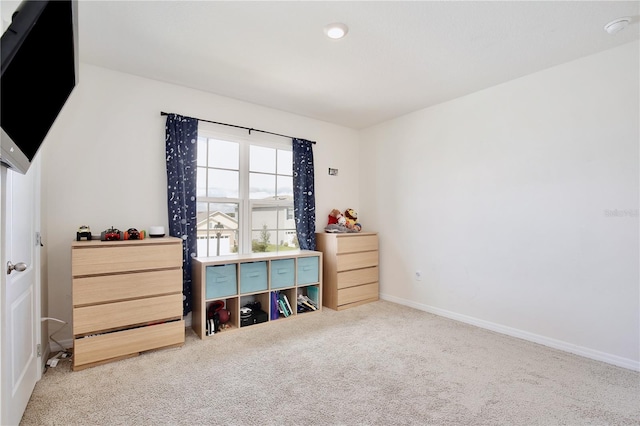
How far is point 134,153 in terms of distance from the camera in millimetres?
2887

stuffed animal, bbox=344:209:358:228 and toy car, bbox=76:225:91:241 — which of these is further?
stuffed animal, bbox=344:209:358:228

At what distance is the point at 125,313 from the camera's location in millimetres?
2369

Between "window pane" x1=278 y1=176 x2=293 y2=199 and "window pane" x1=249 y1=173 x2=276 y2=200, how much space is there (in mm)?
89

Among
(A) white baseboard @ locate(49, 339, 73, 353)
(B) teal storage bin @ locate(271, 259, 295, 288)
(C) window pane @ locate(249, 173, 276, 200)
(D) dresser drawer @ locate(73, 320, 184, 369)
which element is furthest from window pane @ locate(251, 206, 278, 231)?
(A) white baseboard @ locate(49, 339, 73, 353)

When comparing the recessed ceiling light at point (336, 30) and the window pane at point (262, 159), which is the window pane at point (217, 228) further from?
the recessed ceiling light at point (336, 30)

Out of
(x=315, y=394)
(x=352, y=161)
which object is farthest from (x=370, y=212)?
(x=315, y=394)

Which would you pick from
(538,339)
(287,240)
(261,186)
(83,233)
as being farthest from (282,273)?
(538,339)

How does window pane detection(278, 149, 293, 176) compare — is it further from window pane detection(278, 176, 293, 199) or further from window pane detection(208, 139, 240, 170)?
window pane detection(208, 139, 240, 170)

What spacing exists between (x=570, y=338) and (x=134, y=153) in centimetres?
413

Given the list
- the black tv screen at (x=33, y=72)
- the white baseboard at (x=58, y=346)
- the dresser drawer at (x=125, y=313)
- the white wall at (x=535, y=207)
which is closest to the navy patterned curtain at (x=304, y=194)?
the white wall at (x=535, y=207)

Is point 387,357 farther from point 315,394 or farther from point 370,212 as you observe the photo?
point 370,212

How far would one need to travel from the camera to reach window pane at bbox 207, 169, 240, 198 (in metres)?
3.37

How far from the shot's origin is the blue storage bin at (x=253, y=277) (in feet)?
10.1

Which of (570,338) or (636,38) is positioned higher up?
(636,38)
